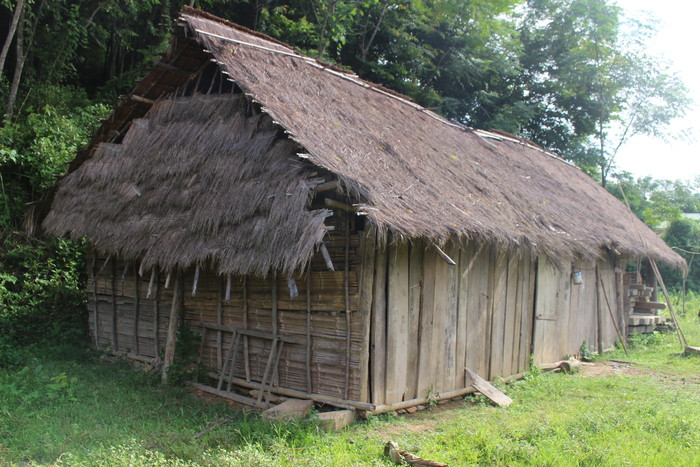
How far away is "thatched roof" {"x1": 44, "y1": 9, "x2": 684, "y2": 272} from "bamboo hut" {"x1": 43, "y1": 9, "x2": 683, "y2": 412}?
33 mm

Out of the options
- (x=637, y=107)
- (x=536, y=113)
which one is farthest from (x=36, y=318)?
(x=637, y=107)

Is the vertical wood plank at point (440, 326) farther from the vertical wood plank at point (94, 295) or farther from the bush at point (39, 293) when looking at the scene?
the bush at point (39, 293)

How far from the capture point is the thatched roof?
5793mm

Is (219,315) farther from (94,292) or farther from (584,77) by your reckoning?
(584,77)

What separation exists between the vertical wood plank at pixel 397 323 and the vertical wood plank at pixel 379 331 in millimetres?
64

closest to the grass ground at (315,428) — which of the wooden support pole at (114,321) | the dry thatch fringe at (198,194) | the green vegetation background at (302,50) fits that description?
the green vegetation background at (302,50)

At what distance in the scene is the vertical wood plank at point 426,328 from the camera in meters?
6.59

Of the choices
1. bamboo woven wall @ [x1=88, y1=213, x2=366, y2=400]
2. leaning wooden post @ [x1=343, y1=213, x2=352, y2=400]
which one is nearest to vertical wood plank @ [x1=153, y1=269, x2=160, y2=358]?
bamboo woven wall @ [x1=88, y1=213, x2=366, y2=400]

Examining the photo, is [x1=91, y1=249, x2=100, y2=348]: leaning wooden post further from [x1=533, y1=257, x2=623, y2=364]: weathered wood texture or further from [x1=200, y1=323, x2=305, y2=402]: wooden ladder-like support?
[x1=533, y1=257, x2=623, y2=364]: weathered wood texture

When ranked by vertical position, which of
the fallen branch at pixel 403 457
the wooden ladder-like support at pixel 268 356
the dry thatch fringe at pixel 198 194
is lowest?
the fallen branch at pixel 403 457

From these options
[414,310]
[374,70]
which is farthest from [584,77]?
[414,310]

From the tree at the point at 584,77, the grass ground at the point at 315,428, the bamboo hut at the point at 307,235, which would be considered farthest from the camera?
the tree at the point at 584,77

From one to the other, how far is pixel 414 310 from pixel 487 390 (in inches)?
61.3

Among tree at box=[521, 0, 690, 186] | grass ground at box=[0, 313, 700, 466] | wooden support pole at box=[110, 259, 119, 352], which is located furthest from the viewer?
tree at box=[521, 0, 690, 186]
